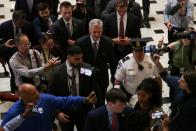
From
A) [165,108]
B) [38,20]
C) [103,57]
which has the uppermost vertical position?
[38,20]

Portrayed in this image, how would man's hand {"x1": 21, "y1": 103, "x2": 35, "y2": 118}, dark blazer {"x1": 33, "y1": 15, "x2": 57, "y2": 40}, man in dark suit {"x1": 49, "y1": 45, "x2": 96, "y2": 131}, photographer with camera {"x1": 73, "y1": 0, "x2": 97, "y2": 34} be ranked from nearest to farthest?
man's hand {"x1": 21, "y1": 103, "x2": 35, "y2": 118} < man in dark suit {"x1": 49, "y1": 45, "x2": 96, "y2": 131} < dark blazer {"x1": 33, "y1": 15, "x2": 57, "y2": 40} < photographer with camera {"x1": 73, "y1": 0, "x2": 97, "y2": 34}

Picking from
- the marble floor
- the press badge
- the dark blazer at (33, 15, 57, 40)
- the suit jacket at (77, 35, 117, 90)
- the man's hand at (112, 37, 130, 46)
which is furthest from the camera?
the marble floor

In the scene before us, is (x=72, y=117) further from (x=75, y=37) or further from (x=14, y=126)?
(x=75, y=37)

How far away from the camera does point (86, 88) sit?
221 inches

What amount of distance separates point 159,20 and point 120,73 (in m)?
4.69

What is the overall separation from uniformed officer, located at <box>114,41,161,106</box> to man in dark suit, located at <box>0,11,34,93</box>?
1.64 m

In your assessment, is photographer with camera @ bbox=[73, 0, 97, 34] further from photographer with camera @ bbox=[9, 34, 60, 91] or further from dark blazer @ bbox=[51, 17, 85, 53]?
photographer with camera @ bbox=[9, 34, 60, 91]

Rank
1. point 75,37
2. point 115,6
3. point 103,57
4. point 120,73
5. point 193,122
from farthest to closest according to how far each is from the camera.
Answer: point 115,6
point 75,37
point 103,57
point 120,73
point 193,122

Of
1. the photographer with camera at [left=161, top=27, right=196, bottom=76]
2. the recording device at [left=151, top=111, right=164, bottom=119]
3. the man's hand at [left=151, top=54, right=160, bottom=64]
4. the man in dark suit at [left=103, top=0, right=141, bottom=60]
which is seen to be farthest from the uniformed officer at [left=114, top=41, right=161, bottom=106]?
the recording device at [left=151, top=111, right=164, bottom=119]

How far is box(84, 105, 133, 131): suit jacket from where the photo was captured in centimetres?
473

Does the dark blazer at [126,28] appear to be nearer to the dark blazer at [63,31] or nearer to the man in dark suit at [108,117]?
the dark blazer at [63,31]

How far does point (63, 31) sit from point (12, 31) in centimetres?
77

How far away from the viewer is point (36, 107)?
475 centimetres

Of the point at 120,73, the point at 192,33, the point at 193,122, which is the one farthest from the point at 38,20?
the point at 193,122
